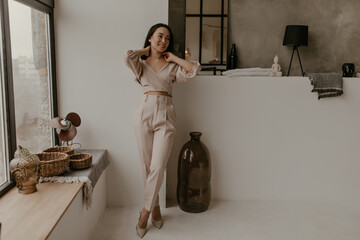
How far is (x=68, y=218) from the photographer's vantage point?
2.04 m

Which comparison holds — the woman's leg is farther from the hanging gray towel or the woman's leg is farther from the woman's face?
the hanging gray towel

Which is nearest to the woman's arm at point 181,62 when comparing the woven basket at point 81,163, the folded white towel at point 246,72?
the folded white towel at point 246,72

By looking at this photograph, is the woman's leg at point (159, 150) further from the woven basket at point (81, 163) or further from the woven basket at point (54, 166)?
the woven basket at point (54, 166)

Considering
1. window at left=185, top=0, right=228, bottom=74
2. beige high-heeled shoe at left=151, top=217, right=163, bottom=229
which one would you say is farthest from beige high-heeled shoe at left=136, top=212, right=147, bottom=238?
window at left=185, top=0, right=228, bottom=74

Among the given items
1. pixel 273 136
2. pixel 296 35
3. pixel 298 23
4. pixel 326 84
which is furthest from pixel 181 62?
pixel 298 23

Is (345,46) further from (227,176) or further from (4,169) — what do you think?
(4,169)

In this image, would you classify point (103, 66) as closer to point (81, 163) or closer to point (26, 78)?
point (26, 78)

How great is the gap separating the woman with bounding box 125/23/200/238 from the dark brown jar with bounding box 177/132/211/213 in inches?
15.7

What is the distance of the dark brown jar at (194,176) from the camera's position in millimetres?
→ 3072

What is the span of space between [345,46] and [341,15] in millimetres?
370

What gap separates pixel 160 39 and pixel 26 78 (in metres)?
1.05

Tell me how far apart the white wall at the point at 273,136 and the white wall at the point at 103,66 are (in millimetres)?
527

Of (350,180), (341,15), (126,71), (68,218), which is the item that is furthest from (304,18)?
(68,218)

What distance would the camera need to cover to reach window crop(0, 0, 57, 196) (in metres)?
2.17
